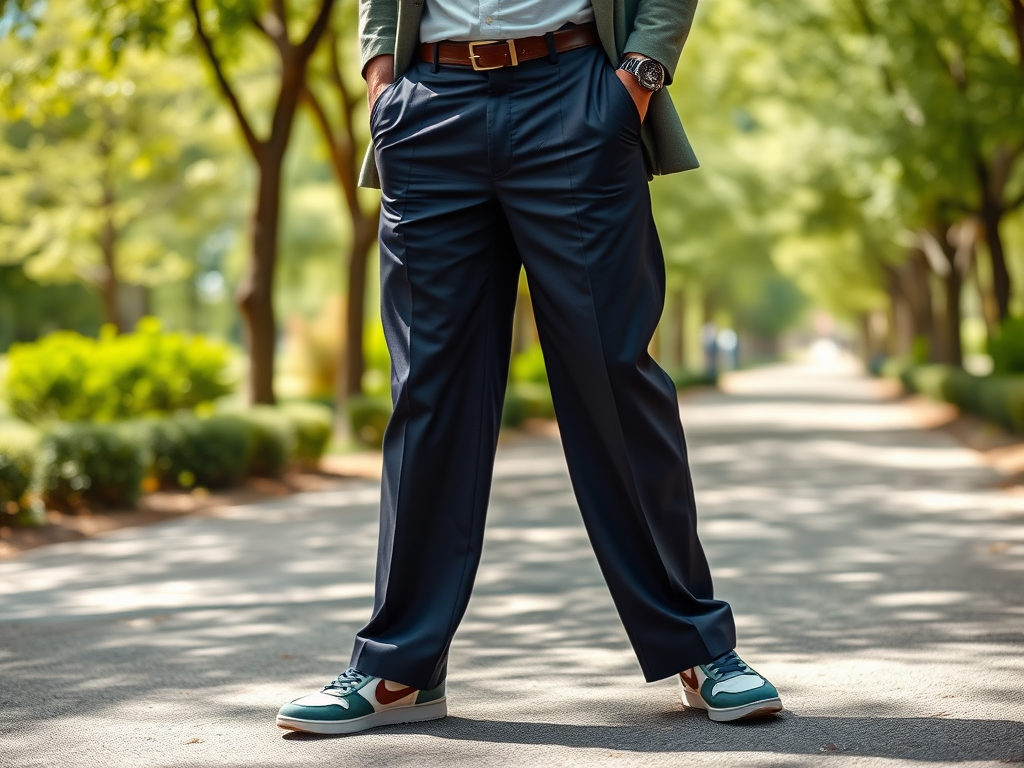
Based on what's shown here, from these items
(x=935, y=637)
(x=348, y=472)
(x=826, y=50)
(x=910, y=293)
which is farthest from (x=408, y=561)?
(x=910, y=293)

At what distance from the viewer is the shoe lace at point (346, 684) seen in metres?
2.93

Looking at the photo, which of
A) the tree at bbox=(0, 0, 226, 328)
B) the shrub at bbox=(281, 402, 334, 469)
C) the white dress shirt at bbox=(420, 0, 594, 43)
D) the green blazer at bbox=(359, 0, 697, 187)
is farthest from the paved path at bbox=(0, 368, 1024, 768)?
the tree at bbox=(0, 0, 226, 328)

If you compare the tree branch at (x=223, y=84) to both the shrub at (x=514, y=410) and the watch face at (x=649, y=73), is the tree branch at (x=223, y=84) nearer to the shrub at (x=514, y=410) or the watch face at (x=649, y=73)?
the shrub at (x=514, y=410)

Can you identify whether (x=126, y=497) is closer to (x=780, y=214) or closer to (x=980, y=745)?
(x=980, y=745)

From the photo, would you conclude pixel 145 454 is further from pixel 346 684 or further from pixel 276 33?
pixel 346 684

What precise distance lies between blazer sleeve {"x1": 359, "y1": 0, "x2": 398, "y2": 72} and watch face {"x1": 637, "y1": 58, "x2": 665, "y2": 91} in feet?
2.02

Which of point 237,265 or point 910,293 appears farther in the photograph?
point 910,293

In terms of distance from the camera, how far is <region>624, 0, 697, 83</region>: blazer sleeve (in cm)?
293

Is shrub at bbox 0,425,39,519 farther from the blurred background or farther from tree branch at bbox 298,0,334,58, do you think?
tree branch at bbox 298,0,334,58

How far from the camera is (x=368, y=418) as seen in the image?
1455 centimetres

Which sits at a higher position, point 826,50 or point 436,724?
point 826,50

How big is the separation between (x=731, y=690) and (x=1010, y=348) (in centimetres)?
1434

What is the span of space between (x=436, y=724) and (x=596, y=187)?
4.31 feet

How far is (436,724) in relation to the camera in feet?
9.84
